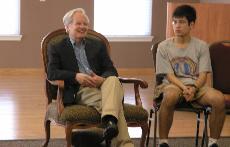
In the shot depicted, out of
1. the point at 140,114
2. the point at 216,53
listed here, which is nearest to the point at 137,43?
the point at 216,53

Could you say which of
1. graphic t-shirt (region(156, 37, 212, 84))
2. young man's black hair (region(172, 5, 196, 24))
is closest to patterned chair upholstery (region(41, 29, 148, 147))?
graphic t-shirt (region(156, 37, 212, 84))

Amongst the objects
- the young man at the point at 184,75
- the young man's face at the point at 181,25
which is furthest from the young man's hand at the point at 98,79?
the young man's face at the point at 181,25

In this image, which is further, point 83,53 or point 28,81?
point 28,81

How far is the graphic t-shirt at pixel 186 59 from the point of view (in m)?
3.75

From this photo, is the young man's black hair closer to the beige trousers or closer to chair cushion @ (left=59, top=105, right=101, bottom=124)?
the beige trousers

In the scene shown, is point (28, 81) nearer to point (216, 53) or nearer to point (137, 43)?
point (137, 43)

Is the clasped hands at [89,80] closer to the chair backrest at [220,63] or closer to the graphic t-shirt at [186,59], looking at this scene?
the graphic t-shirt at [186,59]

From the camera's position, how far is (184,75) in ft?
12.4

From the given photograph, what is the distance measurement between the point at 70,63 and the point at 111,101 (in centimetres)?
49

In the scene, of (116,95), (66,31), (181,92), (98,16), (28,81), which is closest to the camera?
(116,95)

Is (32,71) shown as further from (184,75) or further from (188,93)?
(188,93)

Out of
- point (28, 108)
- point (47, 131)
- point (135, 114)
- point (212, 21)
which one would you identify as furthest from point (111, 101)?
point (212, 21)

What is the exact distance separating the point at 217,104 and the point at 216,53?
55cm

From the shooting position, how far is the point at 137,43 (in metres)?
8.16
